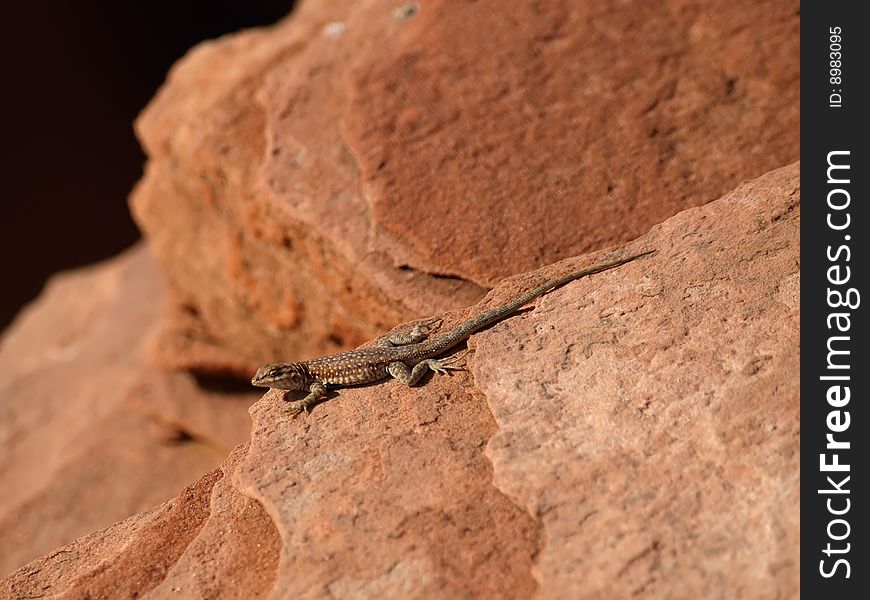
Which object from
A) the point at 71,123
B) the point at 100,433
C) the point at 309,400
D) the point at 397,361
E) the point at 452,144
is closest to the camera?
the point at 309,400

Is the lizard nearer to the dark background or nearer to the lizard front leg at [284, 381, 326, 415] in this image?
the lizard front leg at [284, 381, 326, 415]

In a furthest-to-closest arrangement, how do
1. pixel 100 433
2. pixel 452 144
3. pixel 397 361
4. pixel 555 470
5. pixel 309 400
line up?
pixel 100 433 → pixel 452 144 → pixel 397 361 → pixel 309 400 → pixel 555 470

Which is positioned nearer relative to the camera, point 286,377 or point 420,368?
point 420,368

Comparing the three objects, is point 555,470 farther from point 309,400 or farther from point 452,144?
point 452,144

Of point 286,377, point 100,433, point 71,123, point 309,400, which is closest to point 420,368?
point 309,400

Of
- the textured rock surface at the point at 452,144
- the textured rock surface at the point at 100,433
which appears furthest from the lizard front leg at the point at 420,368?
the textured rock surface at the point at 100,433

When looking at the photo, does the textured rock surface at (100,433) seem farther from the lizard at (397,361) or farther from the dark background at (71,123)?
the dark background at (71,123)

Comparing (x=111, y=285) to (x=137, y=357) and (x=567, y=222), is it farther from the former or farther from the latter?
(x=567, y=222)
